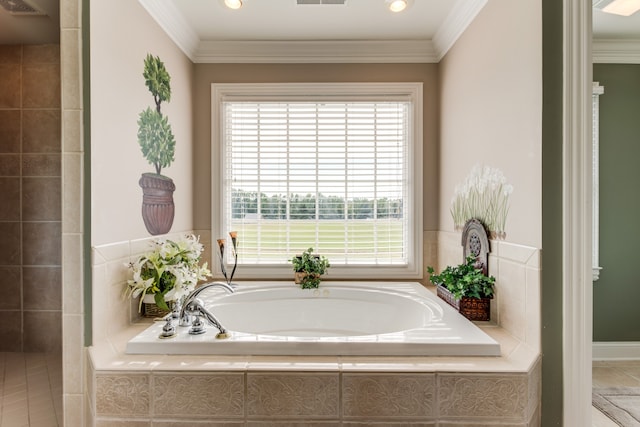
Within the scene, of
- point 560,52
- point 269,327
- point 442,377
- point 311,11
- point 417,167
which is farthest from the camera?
point 417,167

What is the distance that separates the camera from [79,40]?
57.3 inches

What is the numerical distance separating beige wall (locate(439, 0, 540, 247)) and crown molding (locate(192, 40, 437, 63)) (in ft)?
1.07

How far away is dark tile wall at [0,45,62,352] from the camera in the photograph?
7.43ft

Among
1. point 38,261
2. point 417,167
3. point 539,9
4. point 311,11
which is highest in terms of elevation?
point 311,11

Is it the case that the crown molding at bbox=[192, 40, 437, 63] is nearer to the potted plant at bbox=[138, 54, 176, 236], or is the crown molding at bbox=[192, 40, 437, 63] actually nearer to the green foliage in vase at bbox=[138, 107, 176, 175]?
the potted plant at bbox=[138, 54, 176, 236]

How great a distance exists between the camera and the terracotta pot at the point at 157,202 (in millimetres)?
1924

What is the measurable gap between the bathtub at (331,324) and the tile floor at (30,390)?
626 millimetres

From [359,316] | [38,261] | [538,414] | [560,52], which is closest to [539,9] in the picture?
[560,52]

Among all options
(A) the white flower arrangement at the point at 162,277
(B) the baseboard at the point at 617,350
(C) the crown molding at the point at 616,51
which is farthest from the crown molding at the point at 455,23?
(B) the baseboard at the point at 617,350

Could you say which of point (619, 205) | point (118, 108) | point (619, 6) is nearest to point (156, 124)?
point (118, 108)

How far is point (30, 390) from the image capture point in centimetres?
179

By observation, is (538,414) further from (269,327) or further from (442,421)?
(269,327)

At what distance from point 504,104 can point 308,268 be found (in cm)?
158

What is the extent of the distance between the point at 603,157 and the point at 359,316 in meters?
2.13
